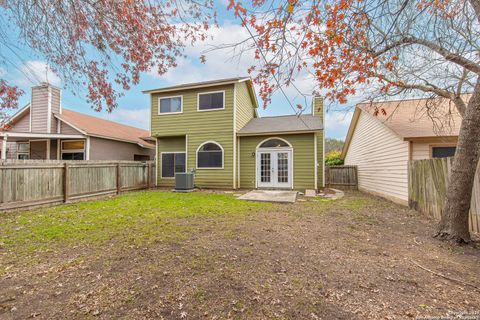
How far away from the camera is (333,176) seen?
14.4m

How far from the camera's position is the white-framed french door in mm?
10844

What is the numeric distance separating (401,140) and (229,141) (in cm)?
722

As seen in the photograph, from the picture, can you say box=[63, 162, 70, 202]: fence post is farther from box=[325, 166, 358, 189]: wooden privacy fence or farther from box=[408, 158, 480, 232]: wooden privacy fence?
box=[325, 166, 358, 189]: wooden privacy fence

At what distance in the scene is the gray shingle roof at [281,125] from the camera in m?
10.6

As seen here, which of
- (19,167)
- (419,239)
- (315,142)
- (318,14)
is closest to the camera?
(318,14)

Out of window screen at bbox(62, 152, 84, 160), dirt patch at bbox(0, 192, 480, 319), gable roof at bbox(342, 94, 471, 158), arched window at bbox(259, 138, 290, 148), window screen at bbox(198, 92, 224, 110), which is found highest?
window screen at bbox(198, 92, 224, 110)

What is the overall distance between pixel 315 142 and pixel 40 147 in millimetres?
15989

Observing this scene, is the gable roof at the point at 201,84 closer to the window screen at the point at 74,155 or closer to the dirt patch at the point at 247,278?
the window screen at the point at 74,155

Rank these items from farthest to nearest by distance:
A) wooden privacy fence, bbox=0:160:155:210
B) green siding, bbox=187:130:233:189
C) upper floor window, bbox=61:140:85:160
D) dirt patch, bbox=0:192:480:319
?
1. upper floor window, bbox=61:140:85:160
2. green siding, bbox=187:130:233:189
3. wooden privacy fence, bbox=0:160:155:210
4. dirt patch, bbox=0:192:480:319

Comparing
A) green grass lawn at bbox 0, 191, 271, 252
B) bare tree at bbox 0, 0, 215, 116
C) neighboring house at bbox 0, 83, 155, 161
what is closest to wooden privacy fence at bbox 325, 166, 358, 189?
green grass lawn at bbox 0, 191, 271, 252

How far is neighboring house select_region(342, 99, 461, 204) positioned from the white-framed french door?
398cm

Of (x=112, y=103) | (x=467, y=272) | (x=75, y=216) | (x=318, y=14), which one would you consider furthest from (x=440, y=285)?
(x=75, y=216)

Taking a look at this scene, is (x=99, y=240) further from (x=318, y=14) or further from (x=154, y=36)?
(x=318, y=14)

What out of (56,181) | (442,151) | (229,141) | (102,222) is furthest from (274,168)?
(56,181)
